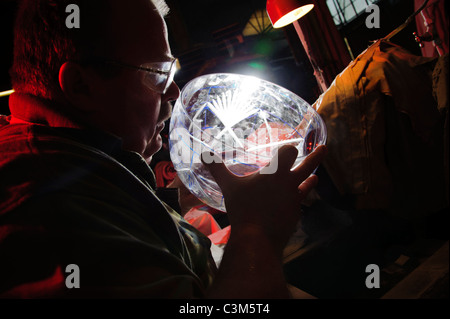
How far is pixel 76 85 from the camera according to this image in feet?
2.24

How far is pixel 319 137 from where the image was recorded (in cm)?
93

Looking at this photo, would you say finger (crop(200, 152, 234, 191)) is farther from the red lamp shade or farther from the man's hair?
A: the red lamp shade

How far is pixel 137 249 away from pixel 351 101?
1.57m

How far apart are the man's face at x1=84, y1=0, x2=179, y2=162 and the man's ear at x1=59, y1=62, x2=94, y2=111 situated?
0.10ft

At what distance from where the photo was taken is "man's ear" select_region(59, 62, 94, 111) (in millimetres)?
665

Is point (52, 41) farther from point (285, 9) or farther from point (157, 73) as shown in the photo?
point (285, 9)

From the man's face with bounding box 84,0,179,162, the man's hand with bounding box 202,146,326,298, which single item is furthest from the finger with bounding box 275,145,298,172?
the man's face with bounding box 84,0,179,162

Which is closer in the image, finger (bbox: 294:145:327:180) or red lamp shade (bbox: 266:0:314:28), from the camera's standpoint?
finger (bbox: 294:145:327:180)

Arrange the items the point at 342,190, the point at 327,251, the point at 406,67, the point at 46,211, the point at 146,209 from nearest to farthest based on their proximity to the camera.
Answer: the point at 46,211, the point at 146,209, the point at 406,67, the point at 342,190, the point at 327,251

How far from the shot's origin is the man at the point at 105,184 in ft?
1.30

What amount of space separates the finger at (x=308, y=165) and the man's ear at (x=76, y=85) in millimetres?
656
